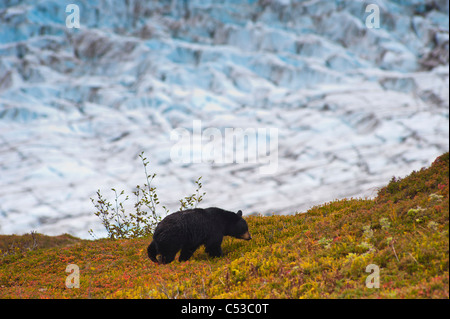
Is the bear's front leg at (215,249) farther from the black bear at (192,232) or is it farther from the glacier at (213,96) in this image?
the glacier at (213,96)

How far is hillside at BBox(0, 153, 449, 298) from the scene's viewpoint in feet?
21.0

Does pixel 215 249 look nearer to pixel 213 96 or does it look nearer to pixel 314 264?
pixel 314 264

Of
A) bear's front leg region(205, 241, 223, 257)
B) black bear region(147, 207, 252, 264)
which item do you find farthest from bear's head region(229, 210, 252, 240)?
bear's front leg region(205, 241, 223, 257)

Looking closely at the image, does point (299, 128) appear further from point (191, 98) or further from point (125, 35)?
point (125, 35)

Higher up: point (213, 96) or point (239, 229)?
point (239, 229)

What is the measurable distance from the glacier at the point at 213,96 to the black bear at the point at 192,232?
2964 centimetres

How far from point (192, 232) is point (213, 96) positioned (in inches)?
2604

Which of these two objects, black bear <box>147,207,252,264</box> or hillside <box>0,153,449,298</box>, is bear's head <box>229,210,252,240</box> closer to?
black bear <box>147,207,252,264</box>

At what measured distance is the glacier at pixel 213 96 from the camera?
162 ft

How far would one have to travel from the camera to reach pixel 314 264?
750 centimetres

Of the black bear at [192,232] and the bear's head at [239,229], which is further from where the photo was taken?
the bear's head at [239,229]

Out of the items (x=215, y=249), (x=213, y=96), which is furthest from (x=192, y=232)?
(x=213, y=96)

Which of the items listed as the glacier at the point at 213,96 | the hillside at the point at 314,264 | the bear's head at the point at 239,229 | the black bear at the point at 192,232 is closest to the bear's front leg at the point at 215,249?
the black bear at the point at 192,232
